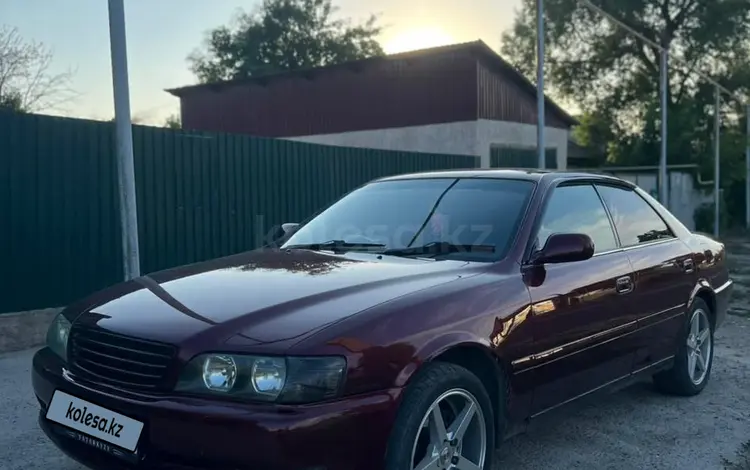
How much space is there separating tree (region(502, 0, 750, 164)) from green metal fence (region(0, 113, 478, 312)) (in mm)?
20230

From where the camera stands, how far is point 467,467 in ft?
10.1

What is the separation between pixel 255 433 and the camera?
2426mm

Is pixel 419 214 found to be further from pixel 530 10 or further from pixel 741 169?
pixel 530 10

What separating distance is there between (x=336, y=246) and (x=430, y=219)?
56cm

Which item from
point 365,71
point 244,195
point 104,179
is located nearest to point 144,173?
point 104,179

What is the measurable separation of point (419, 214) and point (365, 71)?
1914cm

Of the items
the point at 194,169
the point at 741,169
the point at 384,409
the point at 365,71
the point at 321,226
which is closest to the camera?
the point at 384,409

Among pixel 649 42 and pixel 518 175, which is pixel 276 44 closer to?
pixel 649 42

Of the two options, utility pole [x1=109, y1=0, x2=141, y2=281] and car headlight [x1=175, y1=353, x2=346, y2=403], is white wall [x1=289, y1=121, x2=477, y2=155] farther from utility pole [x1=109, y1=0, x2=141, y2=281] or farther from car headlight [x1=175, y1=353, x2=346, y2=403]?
car headlight [x1=175, y1=353, x2=346, y2=403]

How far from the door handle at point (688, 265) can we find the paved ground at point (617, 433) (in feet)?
3.09

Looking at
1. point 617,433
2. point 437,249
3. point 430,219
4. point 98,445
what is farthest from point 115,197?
point 617,433

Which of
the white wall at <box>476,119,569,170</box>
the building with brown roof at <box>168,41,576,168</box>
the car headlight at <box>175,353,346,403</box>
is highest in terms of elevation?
the building with brown roof at <box>168,41,576,168</box>

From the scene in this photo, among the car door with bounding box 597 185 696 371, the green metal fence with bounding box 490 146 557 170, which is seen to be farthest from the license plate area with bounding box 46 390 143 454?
the green metal fence with bounding box 490 146 557 170

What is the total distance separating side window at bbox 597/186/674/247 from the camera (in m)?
4.56
